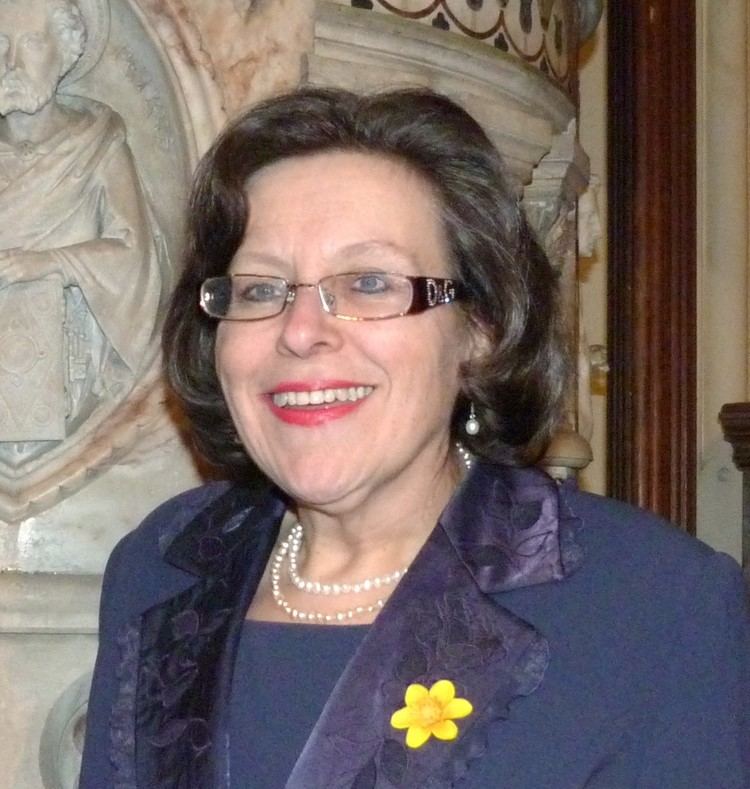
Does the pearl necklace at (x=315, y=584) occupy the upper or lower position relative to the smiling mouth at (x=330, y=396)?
lower

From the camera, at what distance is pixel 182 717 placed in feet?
5.08

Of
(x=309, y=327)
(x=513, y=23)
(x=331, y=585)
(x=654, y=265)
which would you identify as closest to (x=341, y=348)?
(x=309, y=327)

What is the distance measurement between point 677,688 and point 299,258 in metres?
0.52

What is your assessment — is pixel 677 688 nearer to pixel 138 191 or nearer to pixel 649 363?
pixel 138 191

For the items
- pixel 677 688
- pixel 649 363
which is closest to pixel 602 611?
pixel 677 688

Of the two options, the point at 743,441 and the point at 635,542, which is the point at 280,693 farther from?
the point at 743,441

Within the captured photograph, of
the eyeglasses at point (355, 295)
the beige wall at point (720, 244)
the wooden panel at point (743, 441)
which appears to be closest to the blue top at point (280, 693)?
the eyeglasses at point (355, 295)

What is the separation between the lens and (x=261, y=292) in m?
1.51

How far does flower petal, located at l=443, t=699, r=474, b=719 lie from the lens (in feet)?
4.66

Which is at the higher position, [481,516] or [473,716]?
[481,516]

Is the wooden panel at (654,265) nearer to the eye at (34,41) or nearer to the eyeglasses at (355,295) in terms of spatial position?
the eye at (34,41)

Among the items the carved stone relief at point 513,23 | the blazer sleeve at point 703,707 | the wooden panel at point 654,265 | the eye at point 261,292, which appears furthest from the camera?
the wooden panel at point 654,265

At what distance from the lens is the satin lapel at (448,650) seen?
1409 millimetres

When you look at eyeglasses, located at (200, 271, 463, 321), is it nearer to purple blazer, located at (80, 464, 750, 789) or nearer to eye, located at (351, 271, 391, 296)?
eye, located at (351, 271, 391, 296)
